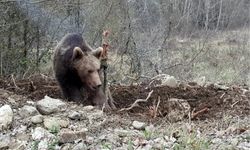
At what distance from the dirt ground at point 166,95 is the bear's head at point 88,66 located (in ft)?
1.87

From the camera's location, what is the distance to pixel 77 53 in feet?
21.1

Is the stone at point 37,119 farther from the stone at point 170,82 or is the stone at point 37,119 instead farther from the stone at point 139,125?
the stone at point 170,82

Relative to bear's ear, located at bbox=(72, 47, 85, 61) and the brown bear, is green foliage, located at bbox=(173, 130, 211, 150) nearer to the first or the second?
the brown bear

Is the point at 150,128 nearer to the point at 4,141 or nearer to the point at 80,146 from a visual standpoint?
the point at 80,146

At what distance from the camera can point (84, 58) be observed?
6.53 m

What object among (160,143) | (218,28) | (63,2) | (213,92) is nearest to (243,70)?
(218,28)

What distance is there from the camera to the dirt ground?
20.0 ft

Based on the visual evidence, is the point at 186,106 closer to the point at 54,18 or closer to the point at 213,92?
the point at 213,92

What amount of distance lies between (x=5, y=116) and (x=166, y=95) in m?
2.84

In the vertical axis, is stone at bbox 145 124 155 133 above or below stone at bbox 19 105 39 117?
below

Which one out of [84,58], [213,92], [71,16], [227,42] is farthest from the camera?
[227,42]

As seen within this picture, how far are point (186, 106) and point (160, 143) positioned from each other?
1480 millimetres

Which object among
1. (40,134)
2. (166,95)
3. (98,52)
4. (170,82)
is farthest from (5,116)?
(170,82)

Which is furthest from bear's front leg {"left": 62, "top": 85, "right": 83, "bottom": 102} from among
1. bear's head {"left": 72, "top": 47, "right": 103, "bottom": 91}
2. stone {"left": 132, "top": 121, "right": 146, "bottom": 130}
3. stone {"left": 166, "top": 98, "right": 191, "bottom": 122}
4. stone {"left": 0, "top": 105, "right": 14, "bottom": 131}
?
stone {"left": 0, "top": 105, "right": 14, "bottom": 131}
